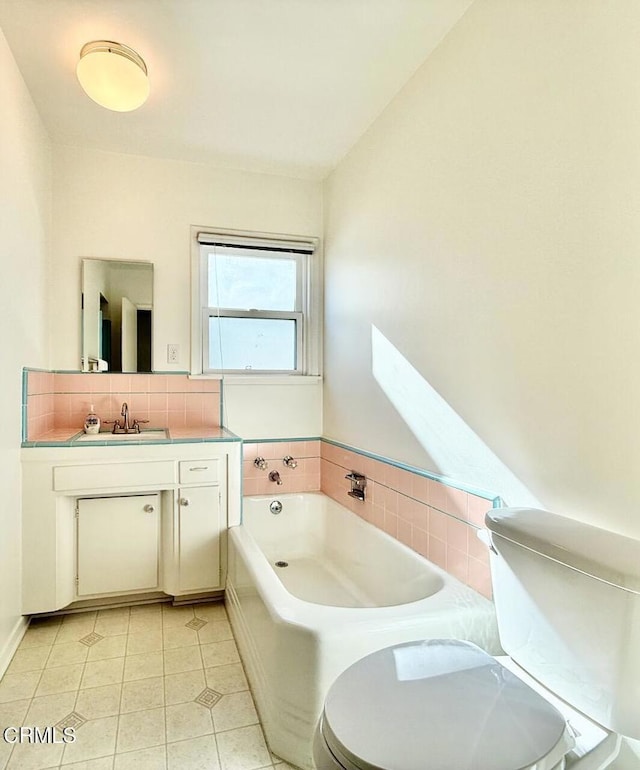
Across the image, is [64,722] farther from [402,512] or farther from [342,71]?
[342,71]

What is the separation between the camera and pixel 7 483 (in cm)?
203

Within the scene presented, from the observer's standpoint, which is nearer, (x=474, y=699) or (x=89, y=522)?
(x=474, y=699)

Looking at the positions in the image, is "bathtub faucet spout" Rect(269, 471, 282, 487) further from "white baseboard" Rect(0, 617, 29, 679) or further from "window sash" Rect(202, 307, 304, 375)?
"white baseboard" Rect(0, 617, 29, 679)

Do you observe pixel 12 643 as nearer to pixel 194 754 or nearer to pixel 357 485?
pixel 194 754

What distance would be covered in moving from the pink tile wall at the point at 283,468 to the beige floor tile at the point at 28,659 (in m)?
1.29

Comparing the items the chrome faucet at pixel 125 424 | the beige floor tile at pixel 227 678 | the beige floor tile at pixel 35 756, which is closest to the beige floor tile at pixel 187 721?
the beige floor tile at pixel 227 678

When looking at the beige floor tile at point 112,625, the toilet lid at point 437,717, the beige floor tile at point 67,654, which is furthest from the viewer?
the beige floor tile at point 112,625

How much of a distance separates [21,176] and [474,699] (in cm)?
256

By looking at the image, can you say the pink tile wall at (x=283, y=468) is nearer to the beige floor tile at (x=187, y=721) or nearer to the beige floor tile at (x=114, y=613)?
the beige floor tile at (x=114, y=613)

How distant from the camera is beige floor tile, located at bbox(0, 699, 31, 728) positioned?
165 cm

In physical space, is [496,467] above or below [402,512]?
above

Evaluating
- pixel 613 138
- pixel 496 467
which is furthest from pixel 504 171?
pixel 496 467

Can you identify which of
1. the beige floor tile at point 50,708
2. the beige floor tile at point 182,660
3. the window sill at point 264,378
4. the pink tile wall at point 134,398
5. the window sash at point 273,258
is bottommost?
the beige floor tile at point 182,660

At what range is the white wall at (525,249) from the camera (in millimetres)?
1198
